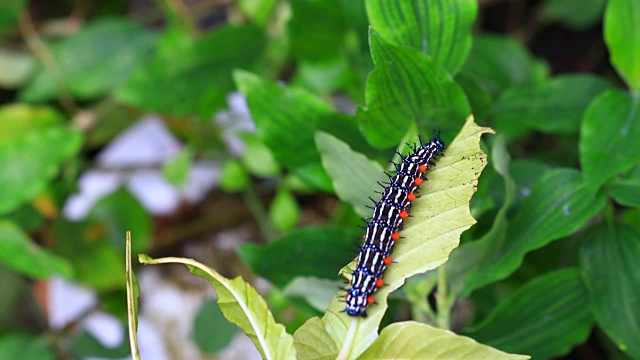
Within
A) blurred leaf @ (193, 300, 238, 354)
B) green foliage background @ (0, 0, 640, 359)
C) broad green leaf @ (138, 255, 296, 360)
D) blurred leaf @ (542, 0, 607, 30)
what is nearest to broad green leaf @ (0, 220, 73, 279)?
green foliage background @ (0, 0, 640, 359)

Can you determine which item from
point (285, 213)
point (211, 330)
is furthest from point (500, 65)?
point (211, 330)

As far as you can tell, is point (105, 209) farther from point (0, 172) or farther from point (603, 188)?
point (603, 188)

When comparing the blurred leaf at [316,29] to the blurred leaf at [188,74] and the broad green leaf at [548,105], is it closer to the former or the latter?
the blurred leaf at [188,74]

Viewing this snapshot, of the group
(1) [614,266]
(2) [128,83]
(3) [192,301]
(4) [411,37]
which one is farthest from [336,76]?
(3) [192,301]

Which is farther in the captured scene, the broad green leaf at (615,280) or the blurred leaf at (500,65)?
the blurred leaf at (500,65)

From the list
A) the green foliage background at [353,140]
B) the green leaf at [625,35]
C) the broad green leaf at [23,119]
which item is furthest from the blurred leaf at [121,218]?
the green leaf at [625,35]

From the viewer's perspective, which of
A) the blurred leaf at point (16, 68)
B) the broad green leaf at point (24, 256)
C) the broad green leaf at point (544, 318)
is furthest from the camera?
the blurred leaf at point (16, 68)

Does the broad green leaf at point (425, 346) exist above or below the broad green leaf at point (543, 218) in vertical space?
above

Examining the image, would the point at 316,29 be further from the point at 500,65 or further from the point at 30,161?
the point at 30,161
